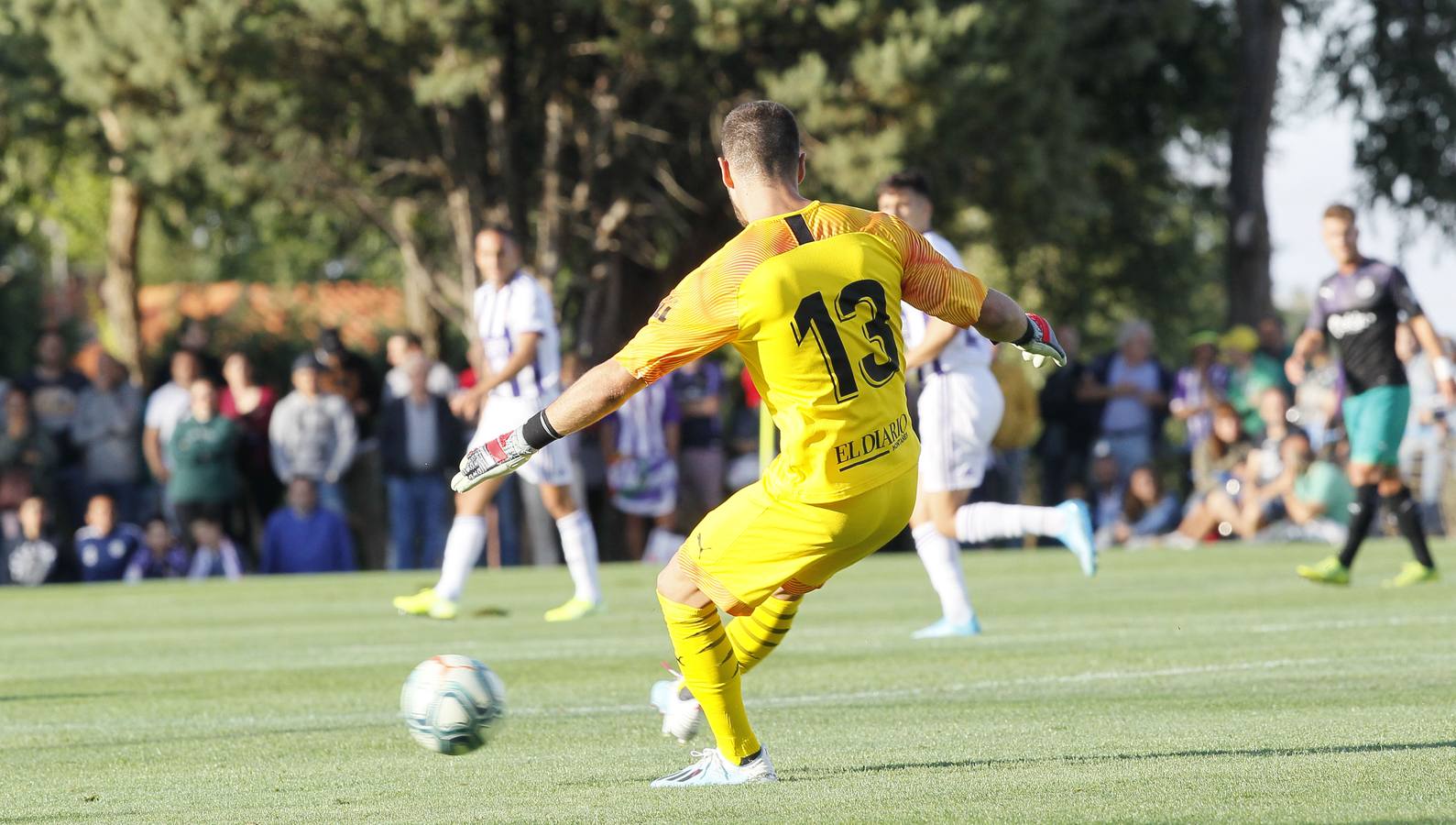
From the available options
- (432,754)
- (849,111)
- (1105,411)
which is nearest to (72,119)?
(849,111)

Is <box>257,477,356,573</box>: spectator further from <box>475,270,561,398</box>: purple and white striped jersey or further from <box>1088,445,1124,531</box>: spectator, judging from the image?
<box>1088,445,1124,531</box>: spectator

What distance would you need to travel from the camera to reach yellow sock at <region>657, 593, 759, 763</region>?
5.95 m

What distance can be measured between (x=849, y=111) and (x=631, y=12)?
2641mm

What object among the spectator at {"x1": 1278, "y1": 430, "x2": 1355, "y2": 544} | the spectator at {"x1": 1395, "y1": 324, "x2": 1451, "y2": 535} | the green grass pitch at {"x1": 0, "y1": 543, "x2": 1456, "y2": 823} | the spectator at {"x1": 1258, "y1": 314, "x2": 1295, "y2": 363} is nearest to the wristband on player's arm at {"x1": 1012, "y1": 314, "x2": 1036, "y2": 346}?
the green grass pitch at {"x1": 0, "y1": 543, "x2": 1456, "y2": 823}

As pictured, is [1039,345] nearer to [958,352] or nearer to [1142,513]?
[958,352]

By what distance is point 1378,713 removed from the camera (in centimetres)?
706

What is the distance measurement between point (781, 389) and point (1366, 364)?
8.30 m

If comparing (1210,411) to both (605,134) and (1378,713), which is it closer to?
(605,134)

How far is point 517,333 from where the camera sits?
12.2 meters

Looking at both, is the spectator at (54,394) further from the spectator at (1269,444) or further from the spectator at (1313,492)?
the spectator at (1313,492)

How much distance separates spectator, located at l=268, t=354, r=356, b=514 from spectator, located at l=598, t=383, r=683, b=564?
8.63ft

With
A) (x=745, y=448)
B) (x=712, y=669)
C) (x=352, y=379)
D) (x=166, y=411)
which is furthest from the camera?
(x=745, y=448)

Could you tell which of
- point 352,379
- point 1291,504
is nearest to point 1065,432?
point 1291,504

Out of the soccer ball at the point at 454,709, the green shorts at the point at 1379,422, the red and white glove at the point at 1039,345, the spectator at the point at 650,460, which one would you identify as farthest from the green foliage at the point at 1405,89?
the soccer ball at the point at 454,709
